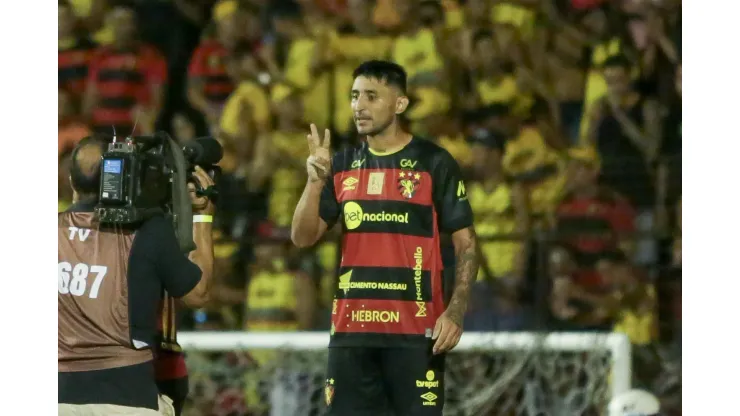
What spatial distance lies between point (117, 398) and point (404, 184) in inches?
41.8

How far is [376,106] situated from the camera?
142 inches

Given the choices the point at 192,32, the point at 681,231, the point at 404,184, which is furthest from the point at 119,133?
the point at 681,231

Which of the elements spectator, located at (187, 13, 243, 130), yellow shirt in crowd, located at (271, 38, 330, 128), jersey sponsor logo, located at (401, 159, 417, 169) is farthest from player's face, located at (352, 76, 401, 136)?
spectator, located at (187, 13, 243, 130)

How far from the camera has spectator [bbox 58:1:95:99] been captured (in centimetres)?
393

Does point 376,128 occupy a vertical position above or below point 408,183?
above

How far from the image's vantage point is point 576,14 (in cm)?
402

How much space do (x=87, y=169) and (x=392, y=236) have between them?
0.90 metres

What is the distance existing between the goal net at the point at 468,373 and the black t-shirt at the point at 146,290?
68 cm

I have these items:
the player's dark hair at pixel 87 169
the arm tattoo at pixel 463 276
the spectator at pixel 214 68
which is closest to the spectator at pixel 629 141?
the arm tattoo at pixel 463 276

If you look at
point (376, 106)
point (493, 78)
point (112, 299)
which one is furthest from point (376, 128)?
point (112, 299)

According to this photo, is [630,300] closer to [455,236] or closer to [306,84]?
[455,236]

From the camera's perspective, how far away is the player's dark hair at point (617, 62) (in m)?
3.95
